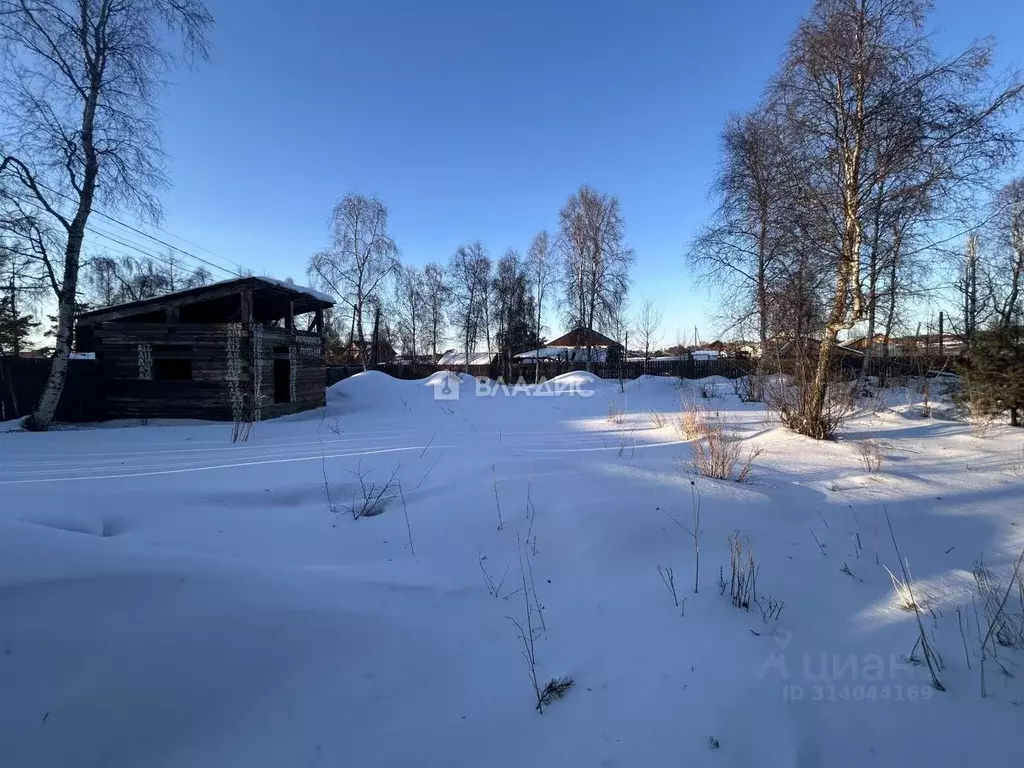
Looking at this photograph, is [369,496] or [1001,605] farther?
[369,496]

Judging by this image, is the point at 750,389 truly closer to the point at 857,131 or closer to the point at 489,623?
the point at 857,131

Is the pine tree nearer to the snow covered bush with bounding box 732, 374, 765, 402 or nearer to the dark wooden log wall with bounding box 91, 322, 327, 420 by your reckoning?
the snow covered bush with bounding box 732, 374, 765, 402

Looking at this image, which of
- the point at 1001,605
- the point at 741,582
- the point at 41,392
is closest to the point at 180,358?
the point at 41,392

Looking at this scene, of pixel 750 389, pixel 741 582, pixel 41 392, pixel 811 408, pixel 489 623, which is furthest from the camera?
pixel 750 389

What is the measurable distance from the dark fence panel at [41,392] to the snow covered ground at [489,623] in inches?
349

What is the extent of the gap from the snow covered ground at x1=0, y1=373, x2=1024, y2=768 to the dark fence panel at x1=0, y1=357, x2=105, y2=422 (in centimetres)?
886

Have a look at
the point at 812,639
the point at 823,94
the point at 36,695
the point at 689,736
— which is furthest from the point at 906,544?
the point at 823,94

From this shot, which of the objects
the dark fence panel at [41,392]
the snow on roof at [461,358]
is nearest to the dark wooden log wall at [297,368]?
the dark fence panel at [41,392]

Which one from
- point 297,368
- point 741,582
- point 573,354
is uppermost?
point 573,354

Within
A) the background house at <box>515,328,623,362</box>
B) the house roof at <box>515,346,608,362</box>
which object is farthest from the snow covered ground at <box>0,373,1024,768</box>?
the house roof at <box>515,346,608,362</box>

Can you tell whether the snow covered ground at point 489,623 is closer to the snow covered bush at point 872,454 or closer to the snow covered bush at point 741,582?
the snow covered bush at point 741,582

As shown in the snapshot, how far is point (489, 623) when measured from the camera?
2496mm

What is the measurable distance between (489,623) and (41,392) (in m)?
15.5

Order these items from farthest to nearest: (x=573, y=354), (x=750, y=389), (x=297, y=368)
→ (x=573, y=354) → (x=750, y=389) → (x=297, y=368)
